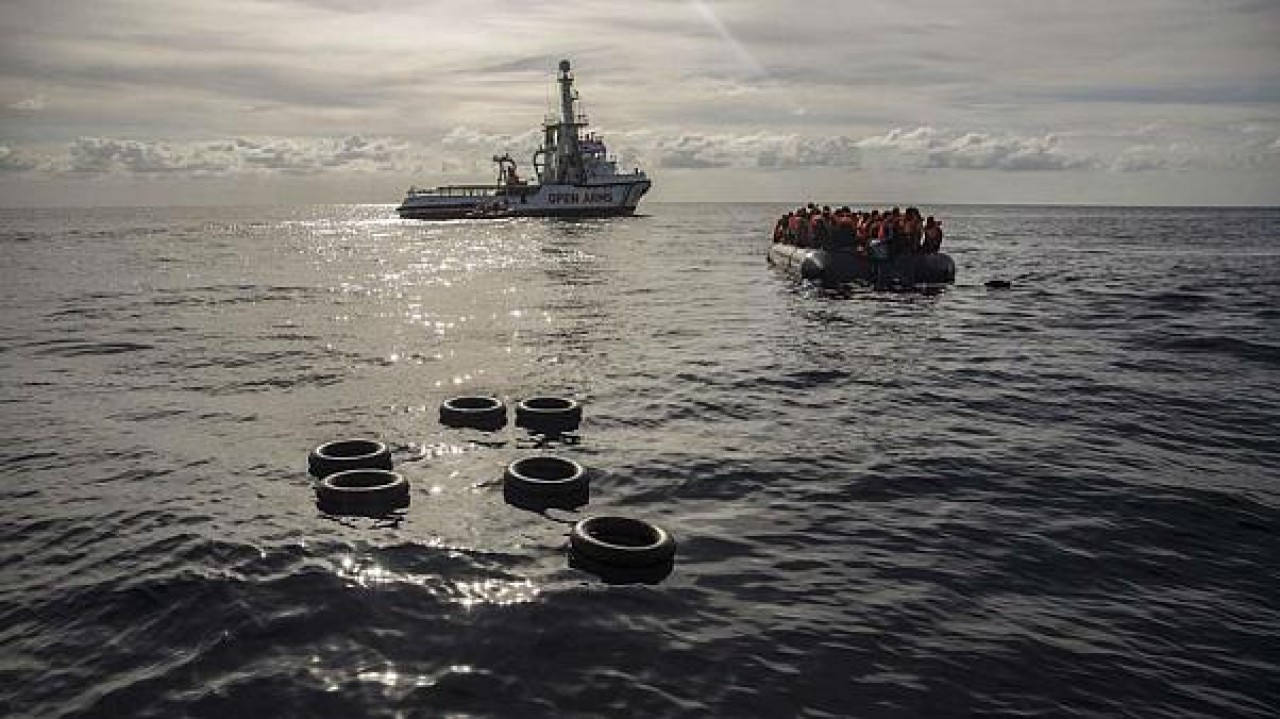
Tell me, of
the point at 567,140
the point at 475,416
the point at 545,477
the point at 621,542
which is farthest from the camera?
the point at 567,140

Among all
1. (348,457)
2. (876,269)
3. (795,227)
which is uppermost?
(795,227)

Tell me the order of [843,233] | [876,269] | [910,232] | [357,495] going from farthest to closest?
[843,233], [876,269], [910,232], [357,495]

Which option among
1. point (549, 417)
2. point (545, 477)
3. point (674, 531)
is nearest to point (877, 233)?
point (549, 417)

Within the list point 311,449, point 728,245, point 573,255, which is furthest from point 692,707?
point 728,245

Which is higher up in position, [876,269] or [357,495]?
[876,269]

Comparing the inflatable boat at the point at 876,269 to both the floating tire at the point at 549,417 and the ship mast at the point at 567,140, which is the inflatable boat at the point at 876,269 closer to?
the floating tire at the point at 549,417

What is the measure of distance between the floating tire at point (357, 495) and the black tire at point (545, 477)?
136 cm

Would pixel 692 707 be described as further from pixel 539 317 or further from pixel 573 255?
pixel 573 255

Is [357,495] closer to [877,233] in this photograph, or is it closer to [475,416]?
[475,416]

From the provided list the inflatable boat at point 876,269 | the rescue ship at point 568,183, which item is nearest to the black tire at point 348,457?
the inflatable boat at point 876,269

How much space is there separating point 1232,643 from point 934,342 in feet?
49.9

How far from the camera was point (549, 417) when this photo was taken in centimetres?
1314

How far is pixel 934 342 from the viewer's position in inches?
845

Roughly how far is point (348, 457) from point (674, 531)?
5.05m
